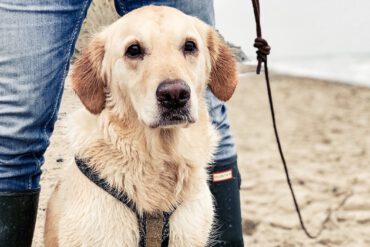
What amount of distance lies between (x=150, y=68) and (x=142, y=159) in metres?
0.36

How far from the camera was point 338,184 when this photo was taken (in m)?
5.18

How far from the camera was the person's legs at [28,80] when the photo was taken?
216 centimetres

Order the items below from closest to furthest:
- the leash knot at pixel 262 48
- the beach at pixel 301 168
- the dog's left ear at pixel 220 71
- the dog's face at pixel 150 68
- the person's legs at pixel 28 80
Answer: the person's legs at pixel 28 80 → the dog's face at pixel 150 68 → the dog's left ear at pixel 220 71 → the leash knot at pixel 262 48 → the beach at pixel 301 168

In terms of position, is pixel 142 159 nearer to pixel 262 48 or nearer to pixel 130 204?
pixel 130 204

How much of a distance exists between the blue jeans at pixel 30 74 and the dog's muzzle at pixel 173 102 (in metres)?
0.38

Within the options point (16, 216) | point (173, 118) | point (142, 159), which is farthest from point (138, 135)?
point (16, 216)

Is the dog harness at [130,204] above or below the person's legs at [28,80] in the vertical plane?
below

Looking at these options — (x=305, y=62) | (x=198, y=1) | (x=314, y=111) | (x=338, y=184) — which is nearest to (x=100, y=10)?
(x=198, y=1)

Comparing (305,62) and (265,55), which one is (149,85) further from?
(305,62)

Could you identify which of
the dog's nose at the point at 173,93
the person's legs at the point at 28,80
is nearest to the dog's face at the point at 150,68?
the dog's nose at the point at 173,93

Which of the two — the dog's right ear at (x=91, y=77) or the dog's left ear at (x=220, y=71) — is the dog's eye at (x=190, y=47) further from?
the dog's right ear at (x=91, y=77)

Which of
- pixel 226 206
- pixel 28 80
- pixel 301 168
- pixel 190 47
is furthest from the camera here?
pixel 301 168

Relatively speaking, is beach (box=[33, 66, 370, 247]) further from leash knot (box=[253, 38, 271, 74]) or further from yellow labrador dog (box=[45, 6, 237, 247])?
leash knot (box=[253, 38, 271, 74])

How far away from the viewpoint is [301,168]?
5875mm
